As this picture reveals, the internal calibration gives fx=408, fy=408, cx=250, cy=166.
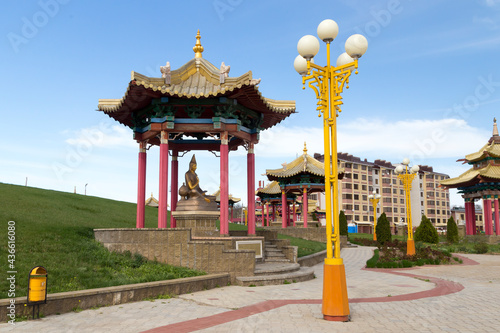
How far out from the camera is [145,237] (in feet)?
41.9

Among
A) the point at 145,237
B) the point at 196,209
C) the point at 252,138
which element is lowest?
the point at 145,237

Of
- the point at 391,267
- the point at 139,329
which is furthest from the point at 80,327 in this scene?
the point at 391,267

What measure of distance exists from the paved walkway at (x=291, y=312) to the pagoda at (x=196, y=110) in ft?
15.6

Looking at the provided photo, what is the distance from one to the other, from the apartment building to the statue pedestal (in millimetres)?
66328

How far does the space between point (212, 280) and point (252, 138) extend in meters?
6.62

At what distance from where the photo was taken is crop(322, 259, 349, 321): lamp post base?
755 cm

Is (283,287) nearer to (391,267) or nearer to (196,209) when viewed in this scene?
(196,209)

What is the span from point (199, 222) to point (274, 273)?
10.8 feet

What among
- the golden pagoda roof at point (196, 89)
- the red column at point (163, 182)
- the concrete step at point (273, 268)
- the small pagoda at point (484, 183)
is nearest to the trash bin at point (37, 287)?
the concrete step at point (273, 268)

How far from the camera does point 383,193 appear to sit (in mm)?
89500

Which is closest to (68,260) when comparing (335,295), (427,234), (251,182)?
(335,295)

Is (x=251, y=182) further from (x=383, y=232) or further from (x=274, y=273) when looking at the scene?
(x=383, y=232)

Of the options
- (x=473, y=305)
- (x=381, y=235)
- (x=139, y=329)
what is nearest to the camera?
(x=139, y=329)

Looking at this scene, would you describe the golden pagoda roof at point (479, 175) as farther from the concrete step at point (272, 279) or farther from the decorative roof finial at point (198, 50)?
the decorative roof finial at point (198, 50)
